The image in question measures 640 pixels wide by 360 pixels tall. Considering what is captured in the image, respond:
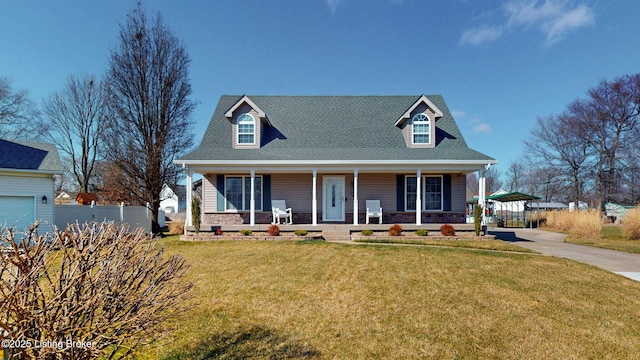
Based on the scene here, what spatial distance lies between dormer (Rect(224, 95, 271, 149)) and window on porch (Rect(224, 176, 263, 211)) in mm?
1617

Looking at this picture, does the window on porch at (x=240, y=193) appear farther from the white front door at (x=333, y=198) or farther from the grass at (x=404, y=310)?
the grass at (x=404, y=310)

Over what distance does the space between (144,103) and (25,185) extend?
6.82 metres

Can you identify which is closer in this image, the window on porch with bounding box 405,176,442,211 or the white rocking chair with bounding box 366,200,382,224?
the white rocking chair with bounding box 366,200,382,224

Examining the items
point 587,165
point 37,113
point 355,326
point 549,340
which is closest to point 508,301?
point 549,340

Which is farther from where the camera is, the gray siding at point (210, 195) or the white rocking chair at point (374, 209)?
the gray siding at point (210, 195)

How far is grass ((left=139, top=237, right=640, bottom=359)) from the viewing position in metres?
4.12

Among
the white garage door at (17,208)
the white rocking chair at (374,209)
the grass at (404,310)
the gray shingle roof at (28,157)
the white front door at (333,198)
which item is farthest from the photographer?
the white front door at (333,198)

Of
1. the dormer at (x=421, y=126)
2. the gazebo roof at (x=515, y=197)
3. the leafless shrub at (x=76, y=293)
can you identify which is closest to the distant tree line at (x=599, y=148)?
the gazebo roof at (x=515, y=197)

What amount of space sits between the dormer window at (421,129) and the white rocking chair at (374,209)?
369 cm

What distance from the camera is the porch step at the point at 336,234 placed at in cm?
1253

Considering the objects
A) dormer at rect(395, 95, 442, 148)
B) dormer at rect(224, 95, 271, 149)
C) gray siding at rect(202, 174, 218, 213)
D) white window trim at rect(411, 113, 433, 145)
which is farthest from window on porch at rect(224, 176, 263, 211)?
white window trim at rect(411, 113, 433, 145)

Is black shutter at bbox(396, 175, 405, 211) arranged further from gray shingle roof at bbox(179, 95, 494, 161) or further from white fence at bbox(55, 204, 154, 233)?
white fence at bbox(55, 204, 154, 233)

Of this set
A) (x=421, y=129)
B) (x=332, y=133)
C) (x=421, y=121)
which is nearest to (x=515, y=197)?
(x=421, y=129)

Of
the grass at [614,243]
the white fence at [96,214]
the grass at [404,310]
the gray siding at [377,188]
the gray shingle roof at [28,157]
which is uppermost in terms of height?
the gray shingle roof at [28,157]
